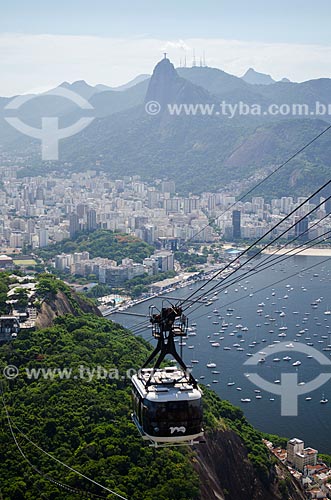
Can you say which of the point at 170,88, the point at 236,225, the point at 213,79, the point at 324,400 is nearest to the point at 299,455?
the point at 324,400

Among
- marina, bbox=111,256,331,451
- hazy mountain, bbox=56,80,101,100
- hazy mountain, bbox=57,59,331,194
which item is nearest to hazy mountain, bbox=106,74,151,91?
hazy mountain, bbox=56,80,101,100

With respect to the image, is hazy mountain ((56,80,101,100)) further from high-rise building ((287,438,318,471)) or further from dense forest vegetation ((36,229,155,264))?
high-rise building ((287,438,318,471))

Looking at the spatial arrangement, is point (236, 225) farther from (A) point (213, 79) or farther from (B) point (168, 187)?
(A) point (213, 79)

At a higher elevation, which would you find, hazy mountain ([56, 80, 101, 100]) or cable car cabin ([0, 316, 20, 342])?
hazy mountain ([56, 80, 101, 100])

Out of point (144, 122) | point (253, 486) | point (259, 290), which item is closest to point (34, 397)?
point (253, 486)

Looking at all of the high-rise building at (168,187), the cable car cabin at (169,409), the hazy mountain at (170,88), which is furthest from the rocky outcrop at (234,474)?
Answer: the hazy mountain at (170,88)

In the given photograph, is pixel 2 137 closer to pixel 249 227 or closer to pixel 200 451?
pixel 249 227
